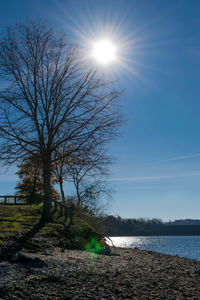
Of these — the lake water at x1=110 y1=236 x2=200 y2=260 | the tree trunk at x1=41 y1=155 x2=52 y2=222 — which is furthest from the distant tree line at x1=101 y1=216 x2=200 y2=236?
the tree trunk at x1=41 y1=155 x2=52 y2=222

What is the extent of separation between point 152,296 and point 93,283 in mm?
1491

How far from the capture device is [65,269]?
8.61 metres

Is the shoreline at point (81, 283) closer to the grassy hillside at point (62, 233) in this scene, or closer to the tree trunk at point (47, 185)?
the grassy hillside at point (62, 233)

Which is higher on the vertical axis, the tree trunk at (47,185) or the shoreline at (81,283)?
the tree trunk at (47,185)

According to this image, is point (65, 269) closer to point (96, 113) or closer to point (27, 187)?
point (96, 113)

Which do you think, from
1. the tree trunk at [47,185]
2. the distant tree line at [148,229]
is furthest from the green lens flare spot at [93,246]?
the distant tree line at [148,229]

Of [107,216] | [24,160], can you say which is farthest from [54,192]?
[24,160]

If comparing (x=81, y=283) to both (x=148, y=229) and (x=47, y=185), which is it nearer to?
(x=47, y=185)

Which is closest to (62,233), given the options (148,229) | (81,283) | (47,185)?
(47,185)

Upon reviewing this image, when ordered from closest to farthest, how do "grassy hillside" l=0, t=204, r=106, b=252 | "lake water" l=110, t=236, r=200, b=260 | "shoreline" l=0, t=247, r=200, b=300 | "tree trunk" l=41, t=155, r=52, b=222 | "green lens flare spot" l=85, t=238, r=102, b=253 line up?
"shoreline" l=0, t=247, r=200, b=300, "grassy hillside" l=0, t=204, r=106, b=252, "green lens flare spot" l=85, t=238, r=102, b=253, "tree trunk" l=41, t=155, r=52, b=222, "lake water" l=110, t=236, r=200, b=260

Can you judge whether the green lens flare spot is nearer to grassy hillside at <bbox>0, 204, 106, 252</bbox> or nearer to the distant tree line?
grassy hillside at <bbox>0, 204, 106, 252</bbox>

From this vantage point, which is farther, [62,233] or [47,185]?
[47,185]

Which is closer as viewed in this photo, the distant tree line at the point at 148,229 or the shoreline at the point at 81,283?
the shoreline at the point at 81,283

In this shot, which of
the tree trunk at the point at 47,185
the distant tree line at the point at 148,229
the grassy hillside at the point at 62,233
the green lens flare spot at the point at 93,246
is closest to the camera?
the grassy hillside at the point at 62,233
